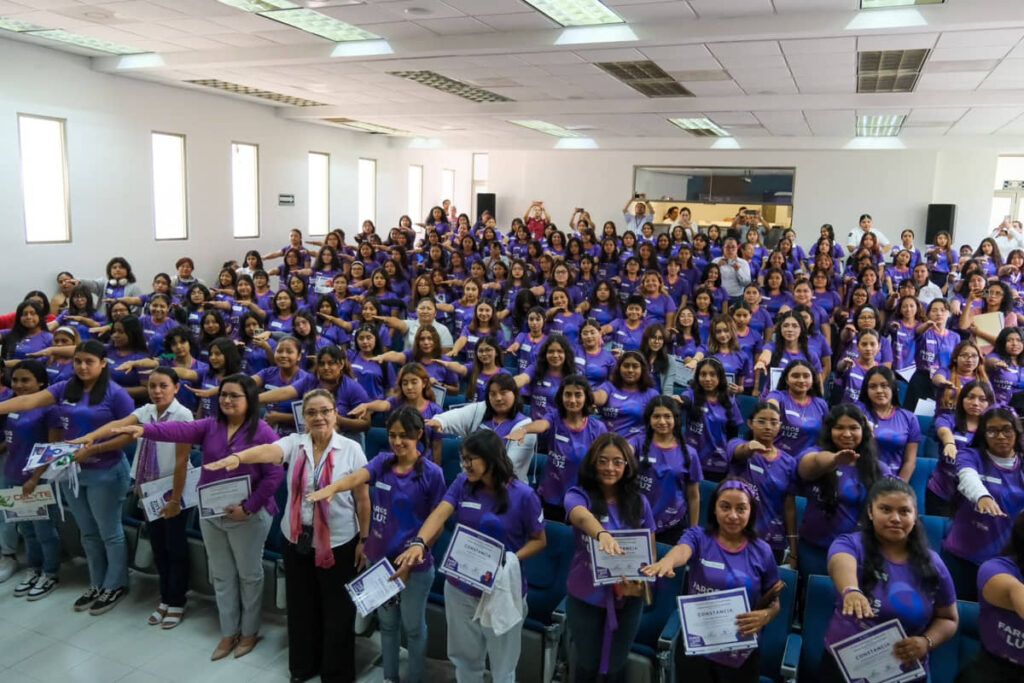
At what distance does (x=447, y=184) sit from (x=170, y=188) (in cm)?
993

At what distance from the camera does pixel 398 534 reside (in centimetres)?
334

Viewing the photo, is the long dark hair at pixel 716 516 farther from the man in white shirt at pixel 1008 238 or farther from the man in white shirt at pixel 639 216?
the man in white shirt at pixel 639 216

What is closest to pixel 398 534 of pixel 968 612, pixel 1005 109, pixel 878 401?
pixel 968 612

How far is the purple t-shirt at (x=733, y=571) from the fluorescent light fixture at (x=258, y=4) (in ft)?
20.6

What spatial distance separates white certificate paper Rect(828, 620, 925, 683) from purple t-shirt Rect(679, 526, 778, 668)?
35 cm

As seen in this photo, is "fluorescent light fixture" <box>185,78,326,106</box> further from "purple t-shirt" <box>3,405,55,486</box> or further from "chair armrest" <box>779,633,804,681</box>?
"chair armrest" <box>779,633,804,681</box>

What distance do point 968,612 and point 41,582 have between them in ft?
16.4

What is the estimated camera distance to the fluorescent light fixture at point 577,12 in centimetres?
660

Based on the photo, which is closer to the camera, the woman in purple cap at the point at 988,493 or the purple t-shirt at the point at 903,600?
the purple t-shirt at the point at 903,600

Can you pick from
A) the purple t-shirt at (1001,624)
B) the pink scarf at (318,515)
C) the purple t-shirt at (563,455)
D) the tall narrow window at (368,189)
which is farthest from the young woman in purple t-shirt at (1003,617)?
the tall narrow window at (368,189)

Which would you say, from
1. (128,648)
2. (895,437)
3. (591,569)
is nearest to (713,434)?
(895,437)

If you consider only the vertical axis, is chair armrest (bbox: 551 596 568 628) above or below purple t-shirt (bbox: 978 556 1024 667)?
below

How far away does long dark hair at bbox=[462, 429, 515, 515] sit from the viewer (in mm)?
3053

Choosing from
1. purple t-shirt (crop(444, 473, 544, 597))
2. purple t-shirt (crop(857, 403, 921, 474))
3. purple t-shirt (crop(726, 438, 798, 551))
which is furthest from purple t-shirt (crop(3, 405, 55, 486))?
purple t-shirt (crop(857, 403, 921, 474))
